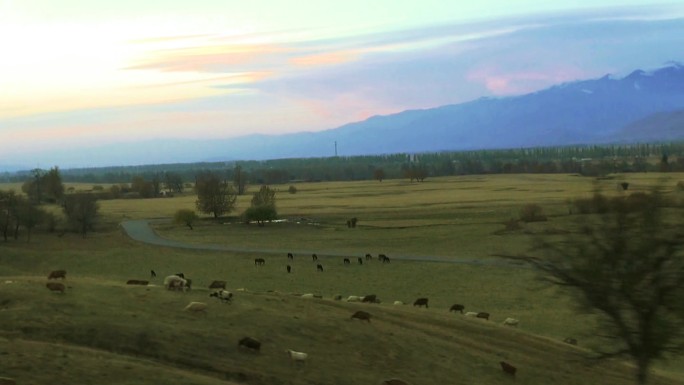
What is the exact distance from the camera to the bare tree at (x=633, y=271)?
1689cm

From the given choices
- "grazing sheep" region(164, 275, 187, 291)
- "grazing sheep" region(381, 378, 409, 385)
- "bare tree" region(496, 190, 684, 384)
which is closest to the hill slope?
"grazing sheep" region(164, 275, 187, 291)

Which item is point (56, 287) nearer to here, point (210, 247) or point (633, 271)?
point (633, 271)

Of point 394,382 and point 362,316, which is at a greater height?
point 362,316

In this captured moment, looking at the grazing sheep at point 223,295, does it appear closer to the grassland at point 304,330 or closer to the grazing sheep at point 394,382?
the grassland at point 304,330

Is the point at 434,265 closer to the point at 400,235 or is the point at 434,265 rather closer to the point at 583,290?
the point at 400,235

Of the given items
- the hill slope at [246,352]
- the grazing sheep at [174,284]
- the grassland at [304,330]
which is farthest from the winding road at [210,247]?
the grazing sheep at [174,284]

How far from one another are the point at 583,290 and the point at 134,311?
13059mm

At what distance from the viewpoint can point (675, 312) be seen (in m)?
17.0

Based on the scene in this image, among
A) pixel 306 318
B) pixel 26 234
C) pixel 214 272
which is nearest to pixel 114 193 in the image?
pixel 26 234

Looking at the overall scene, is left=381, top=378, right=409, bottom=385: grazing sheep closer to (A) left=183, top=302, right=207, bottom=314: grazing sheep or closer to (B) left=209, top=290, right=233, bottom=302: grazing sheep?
(A) left=183, top=302, right=207, bottom=314: grazing sheep

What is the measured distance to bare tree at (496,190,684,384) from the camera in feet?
55.4

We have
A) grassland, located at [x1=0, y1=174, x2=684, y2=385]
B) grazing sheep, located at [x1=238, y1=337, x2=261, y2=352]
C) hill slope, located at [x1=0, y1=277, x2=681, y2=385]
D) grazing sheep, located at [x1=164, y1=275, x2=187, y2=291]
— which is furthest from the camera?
grazing sheep, located at [x1=164, y1=275, x2=187, y2=291]

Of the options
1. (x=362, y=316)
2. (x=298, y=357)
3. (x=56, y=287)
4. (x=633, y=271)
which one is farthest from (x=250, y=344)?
(x=633, y=271)

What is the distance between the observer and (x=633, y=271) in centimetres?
1708
